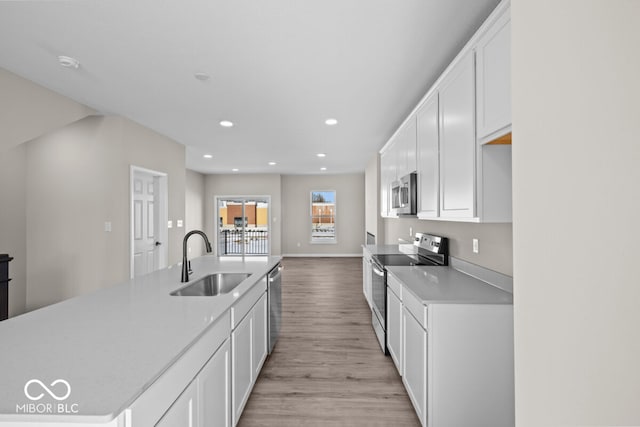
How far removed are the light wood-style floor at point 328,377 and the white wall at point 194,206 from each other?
17.1 feet

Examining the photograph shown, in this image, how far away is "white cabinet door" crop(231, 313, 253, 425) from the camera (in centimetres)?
172

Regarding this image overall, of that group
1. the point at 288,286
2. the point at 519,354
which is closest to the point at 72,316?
the point at 519,354

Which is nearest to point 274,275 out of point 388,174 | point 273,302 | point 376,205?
point 273,302

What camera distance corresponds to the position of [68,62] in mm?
2430

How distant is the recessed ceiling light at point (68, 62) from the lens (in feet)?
7.82

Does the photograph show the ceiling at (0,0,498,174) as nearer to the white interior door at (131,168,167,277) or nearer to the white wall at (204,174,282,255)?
the white interior door at (131,168,167,277)

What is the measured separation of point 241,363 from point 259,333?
0.49m

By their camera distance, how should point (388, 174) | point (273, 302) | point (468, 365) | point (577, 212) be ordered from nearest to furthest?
point (577, 212) < point (468, 365) < point (273, 302) < point (388, 174)

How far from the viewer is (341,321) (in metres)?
3.82

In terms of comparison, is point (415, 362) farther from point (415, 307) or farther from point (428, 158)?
point (428, 158)

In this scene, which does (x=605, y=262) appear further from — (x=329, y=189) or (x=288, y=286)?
(x=329, y=189)

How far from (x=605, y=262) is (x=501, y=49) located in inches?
54.8

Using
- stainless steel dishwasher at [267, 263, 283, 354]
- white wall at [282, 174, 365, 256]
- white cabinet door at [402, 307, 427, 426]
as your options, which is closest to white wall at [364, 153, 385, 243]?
white wall at [282, 174, 365, 256]

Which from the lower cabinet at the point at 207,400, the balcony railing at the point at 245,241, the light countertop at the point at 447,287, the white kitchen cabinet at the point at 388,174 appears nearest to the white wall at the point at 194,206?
the balcony railing at the point at 245,241
